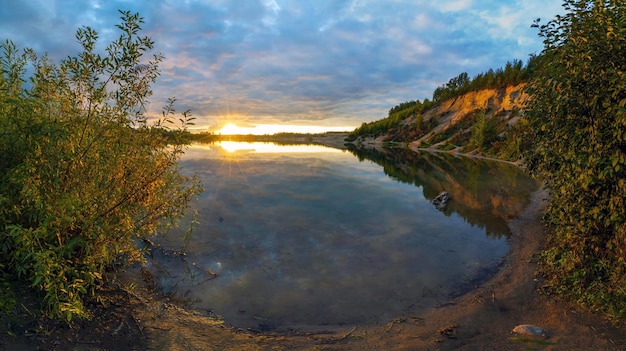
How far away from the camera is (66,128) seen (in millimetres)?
6570

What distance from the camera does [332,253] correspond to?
45.4ft

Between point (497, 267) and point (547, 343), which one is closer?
point (547, 343)

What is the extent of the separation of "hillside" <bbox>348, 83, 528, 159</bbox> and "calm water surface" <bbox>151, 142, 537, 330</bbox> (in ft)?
141

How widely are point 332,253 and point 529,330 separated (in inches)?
300

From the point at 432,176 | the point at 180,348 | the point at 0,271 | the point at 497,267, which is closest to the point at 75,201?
the point at 0,271

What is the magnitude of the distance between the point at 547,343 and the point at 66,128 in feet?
37.1

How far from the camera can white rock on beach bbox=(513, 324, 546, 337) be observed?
7445 millimetres

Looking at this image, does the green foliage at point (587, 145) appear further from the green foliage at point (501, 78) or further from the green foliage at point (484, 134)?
the green foliage at point (501, 78)

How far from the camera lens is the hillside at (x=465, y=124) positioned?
2606 inches

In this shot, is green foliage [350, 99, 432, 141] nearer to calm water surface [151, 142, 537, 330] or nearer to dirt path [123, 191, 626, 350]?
calm water surface [151, 142, 537, 330]

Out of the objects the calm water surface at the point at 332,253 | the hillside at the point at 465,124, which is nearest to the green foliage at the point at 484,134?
the hillside at the point at 465,124

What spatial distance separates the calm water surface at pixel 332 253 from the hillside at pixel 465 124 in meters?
42.9

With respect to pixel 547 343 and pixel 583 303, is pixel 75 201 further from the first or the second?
pixel 583 303

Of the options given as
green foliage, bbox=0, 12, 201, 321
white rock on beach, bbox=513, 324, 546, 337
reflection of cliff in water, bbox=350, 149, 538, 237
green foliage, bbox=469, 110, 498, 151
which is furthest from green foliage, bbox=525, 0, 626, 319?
green foliage, bbox=469, 110, 498, 151
